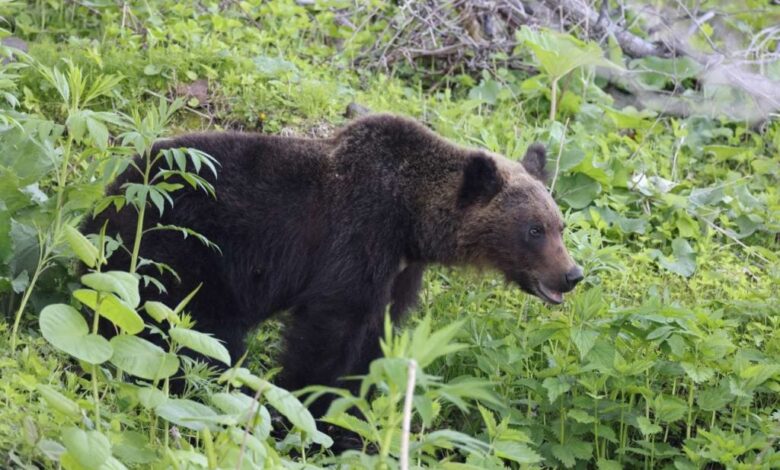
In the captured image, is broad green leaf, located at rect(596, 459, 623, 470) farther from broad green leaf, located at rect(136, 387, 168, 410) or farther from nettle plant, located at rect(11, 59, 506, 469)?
broad green leaf, located at rect(136, 387, 168, 410)

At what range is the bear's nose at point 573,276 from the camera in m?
7.23

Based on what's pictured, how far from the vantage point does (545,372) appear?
7.05 metres

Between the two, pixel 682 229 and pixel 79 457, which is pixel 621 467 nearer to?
pixel 682 229

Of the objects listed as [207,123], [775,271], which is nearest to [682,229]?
[775,271]

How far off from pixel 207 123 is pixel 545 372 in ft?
12.5

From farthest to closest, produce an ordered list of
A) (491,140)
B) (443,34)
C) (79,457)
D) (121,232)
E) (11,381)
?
(443,34) < (491,140) < (121,232) < (11,381) < (79,457)

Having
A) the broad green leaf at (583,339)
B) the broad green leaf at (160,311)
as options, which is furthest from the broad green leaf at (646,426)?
the broad green leaf at (160,311)

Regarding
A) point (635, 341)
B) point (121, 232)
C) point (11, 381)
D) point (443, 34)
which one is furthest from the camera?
point (443, 34)

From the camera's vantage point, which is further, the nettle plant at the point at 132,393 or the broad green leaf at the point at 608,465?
the broad green leaf at the point at 608,465

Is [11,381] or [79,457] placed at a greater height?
[79,457]

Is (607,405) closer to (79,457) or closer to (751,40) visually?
(79,457)

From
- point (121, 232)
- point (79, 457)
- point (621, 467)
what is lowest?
point (621, 467)

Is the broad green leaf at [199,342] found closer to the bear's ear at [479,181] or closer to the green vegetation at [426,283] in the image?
the green vegetation at [426,283]

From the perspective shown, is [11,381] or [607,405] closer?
[11,381]
